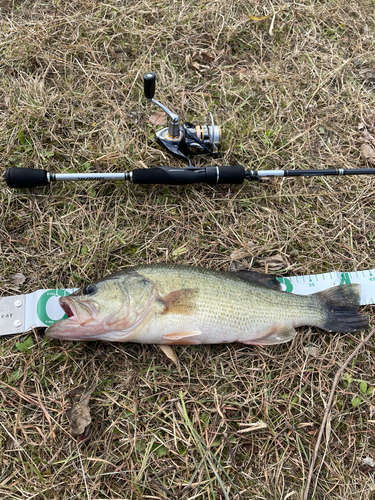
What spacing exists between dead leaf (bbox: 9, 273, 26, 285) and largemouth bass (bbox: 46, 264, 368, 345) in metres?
0.72

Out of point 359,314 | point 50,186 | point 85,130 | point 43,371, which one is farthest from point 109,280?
point 359,314

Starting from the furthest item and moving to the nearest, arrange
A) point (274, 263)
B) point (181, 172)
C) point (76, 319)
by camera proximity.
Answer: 1. point (274, 263)
2. point (181, 172)
3. point (76, 319)

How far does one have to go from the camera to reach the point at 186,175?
328 centimetres

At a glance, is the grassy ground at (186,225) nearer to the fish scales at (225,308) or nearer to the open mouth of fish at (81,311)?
the fish scales at (225,308)

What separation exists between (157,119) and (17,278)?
225cm

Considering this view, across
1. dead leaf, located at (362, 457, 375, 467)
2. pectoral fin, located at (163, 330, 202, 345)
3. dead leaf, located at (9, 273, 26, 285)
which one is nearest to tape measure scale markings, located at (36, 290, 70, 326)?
dead leaf, located at (9, 273, 26, 285)

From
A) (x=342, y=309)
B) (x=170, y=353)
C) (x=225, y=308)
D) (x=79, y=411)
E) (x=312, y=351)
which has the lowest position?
(x=79, y=411)

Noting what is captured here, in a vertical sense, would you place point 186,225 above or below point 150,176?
below

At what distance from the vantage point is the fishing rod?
10.6ft

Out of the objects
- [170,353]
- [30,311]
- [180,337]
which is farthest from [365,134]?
[30,311]

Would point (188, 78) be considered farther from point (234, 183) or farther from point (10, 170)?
point (10, 170)

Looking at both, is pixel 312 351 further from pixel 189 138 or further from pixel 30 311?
pixel 30 311

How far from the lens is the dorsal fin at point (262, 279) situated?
10.4 ft

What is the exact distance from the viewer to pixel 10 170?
3.17 meters
